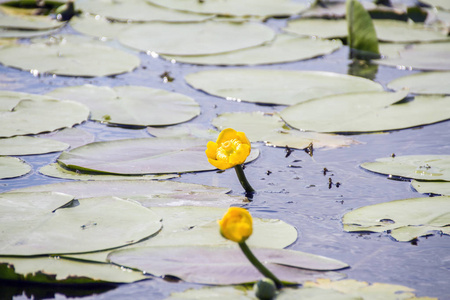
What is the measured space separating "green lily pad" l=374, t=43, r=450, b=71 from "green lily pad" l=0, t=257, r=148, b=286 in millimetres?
2420

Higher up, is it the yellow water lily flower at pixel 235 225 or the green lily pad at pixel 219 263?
the yellow water lily flower at pixel 235 225

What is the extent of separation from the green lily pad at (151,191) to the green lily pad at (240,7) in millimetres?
2504

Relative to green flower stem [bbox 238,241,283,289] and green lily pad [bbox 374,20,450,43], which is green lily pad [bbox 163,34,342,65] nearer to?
green lily pad [bbox 374,20,450,43]

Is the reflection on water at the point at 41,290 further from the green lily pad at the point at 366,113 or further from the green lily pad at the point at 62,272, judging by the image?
the green lily pad at the point at 366,113

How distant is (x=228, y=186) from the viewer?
215cm

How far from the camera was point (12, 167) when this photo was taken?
86.8 inches

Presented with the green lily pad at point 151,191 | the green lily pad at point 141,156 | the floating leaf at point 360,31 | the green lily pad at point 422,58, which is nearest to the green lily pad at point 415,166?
the green lily pad at point 141,156

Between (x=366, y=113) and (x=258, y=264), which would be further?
(x=366, y=113)

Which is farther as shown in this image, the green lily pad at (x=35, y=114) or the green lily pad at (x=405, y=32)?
the green lily pad at (x=405, y=32)

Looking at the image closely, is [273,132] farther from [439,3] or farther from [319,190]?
[439,3]

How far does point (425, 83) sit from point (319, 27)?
47.0 inches

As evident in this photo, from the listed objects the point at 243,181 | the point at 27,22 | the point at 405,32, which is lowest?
the point at 243,181

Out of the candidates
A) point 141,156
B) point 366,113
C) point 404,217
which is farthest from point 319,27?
point 404,217

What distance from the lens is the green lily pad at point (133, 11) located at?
4.25m
